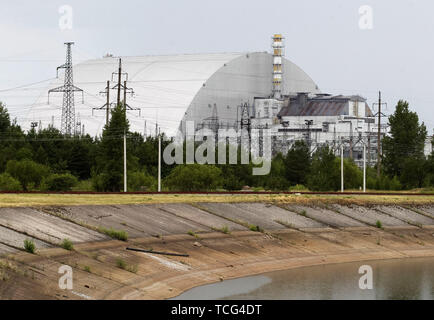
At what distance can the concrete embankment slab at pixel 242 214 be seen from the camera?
42094mm

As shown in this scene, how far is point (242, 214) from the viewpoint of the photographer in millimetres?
43750

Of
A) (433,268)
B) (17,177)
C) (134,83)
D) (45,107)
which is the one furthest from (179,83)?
(433,268)

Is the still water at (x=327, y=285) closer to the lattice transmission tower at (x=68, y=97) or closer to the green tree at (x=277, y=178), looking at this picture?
the green tree at (x=277, y=178)

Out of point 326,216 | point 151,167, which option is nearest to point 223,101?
point 151,167

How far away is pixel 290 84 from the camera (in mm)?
141625

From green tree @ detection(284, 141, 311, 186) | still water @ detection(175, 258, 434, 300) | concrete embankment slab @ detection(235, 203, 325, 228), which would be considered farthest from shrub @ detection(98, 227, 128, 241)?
green tree @ detection(284, 141, 311, 186)

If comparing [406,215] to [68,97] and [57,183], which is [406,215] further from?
[68,97]

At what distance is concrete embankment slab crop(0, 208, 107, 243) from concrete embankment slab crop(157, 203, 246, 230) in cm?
810

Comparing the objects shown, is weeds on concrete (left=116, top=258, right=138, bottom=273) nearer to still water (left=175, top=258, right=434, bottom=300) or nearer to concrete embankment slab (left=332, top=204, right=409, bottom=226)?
still water (left=175, top=258, right=434, bottom=300)

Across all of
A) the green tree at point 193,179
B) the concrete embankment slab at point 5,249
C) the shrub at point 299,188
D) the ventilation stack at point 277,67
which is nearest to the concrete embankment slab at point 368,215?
the green tree at point 193,179

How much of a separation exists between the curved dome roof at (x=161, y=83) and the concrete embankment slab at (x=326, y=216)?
234ft

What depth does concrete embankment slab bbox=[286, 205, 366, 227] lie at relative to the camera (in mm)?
45844

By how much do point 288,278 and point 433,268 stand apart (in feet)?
25.6

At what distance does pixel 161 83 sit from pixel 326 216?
8206 centimetres
